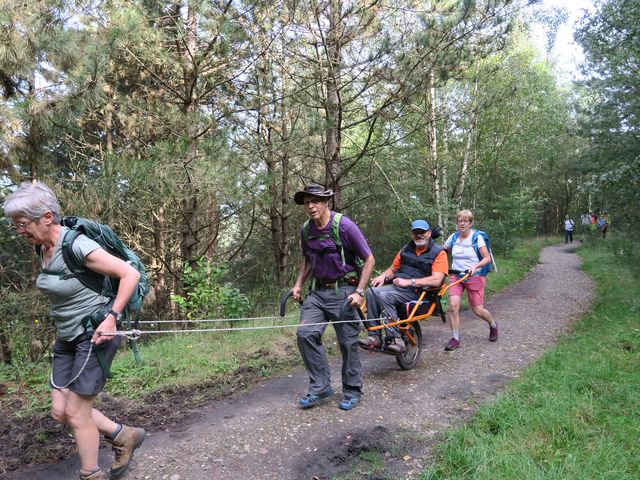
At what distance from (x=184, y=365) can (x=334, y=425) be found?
2.27 metres

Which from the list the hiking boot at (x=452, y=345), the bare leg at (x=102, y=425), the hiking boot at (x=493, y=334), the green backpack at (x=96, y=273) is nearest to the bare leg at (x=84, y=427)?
the bare leg at (x=102, y=425)

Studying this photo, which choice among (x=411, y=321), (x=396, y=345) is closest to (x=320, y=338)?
(x=396, y=345)

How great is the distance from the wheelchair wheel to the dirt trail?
97mm

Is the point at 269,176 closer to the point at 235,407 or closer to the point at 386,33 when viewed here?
the point at 386,33

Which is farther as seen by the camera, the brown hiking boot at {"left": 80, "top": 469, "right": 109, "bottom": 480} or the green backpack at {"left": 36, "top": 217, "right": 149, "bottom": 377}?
the brown hiking boot at {"left": 80, "top": 469, "right": 109, "bottom": 480}

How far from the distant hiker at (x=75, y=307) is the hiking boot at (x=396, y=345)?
9.27 ft

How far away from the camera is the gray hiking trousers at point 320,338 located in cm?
412

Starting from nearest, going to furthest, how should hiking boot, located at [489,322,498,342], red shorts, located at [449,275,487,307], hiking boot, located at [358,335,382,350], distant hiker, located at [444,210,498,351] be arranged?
hiking boot, located at [358,335,382,350], distant hiker, located at [444,210,498,351], red shorts, located at [449,275,487,307], hiking boot, located at [489,322,498,342]

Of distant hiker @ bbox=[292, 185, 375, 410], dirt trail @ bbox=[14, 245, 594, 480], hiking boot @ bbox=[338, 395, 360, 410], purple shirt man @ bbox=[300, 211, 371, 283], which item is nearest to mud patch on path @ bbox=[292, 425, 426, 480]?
dirt trail @ bbox=[14, 245, 594, 480]

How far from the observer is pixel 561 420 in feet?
11.6

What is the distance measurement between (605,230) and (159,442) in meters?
25.5

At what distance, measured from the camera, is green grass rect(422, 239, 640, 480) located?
2.97 meters

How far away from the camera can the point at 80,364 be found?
8.93 feet

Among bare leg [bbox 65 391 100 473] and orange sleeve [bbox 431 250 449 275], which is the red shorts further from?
bare leg [bbox 65 391 100 473]
